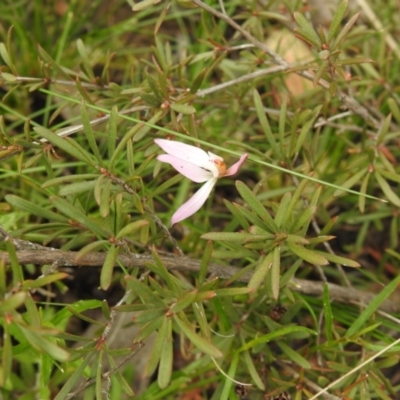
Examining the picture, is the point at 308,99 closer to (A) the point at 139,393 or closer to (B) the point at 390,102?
(B) the point at 390,102

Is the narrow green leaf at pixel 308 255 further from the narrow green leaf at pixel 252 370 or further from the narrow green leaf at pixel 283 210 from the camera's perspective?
the narrow green leaf at pixel 252 370

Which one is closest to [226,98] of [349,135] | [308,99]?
[308,99]

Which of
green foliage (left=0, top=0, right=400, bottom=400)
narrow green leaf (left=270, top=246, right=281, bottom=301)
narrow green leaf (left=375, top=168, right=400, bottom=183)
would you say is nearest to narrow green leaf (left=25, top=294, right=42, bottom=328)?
green foliage (left=0, top=0, right=400, bottom=400)

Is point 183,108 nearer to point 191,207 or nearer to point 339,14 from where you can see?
point 191,207

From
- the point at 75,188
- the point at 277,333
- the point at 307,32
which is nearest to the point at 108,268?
the point at 75,188

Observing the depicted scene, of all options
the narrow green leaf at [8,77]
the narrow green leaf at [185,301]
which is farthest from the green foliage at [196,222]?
the narrow green leaf at [8,77]
